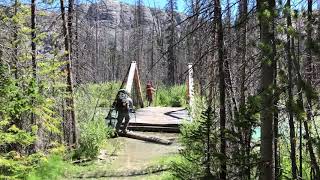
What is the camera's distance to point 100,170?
37.0 ft

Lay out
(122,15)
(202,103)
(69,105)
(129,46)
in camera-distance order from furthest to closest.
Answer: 1. (122,15)
2. (129,46)
3. (69,105)
4. (202,103)

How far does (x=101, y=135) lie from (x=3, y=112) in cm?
506

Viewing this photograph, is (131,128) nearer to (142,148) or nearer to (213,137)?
(142,148)

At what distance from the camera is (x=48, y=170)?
9086 millimetres

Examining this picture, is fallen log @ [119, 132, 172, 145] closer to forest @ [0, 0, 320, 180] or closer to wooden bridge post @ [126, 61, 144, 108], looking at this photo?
forest @ [0, 0, 320, 180]

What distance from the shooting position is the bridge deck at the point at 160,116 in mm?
17984

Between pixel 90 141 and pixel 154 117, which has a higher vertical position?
pixel 154 117

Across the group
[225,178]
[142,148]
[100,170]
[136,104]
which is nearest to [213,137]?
[225,178]

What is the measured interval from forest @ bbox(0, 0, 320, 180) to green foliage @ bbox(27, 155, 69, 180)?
0.03 m

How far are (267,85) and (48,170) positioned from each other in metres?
5.19

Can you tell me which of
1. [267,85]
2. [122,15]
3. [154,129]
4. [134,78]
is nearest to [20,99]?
[267,85]

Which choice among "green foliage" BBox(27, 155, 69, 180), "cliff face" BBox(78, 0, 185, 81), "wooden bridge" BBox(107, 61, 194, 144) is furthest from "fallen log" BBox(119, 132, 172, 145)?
"green foliage" BBox(27, 155, 69, 180)

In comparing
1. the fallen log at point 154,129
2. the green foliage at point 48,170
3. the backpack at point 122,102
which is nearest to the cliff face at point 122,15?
the backpack at point 122,102

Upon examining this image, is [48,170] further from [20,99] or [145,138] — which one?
[145,138]
